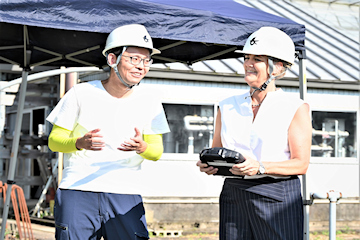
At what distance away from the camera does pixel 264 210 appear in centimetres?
286

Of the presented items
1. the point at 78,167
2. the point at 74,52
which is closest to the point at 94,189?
the point at 78,167

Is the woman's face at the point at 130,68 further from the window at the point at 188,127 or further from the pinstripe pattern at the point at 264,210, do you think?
the window at the point at 188,127

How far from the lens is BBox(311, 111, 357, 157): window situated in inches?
468

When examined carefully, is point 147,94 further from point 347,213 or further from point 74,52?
point 347,213

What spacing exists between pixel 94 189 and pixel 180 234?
7.06 meters

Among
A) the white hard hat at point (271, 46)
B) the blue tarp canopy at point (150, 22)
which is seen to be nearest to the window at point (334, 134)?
the blue tarp canopy at point (150, 22)

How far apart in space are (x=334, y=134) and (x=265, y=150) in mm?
9627

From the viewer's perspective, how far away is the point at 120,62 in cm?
313

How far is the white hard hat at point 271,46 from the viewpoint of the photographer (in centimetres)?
296

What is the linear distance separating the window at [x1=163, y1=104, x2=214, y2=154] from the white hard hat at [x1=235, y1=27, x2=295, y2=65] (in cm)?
775

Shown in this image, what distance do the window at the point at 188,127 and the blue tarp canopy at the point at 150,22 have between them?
550 centimetres

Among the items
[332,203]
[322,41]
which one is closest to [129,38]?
[332,203]

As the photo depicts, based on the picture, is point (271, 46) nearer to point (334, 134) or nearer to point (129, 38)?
point (129, 38)

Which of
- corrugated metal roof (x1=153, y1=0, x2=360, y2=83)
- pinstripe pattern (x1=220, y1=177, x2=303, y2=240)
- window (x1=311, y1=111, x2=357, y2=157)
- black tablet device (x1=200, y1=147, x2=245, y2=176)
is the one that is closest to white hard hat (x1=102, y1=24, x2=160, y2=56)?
black tablet device (x1=200, y1=147, x2=245, y2=176)
